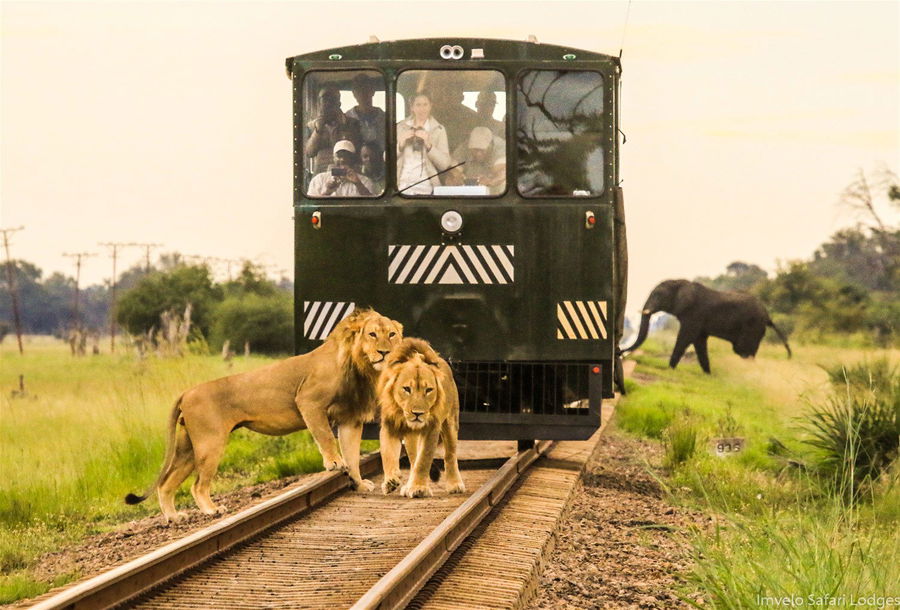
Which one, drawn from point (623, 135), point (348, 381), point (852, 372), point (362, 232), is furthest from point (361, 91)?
point (852, 372)

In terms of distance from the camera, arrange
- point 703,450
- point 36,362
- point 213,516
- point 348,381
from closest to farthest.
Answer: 1. point 348,381
2. point 213,516
3. point 703,450
4. point 36,362

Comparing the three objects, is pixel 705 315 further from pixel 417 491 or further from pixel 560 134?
pixel 417 491

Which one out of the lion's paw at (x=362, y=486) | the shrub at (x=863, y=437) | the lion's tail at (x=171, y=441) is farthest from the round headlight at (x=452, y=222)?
the shrub at (x=863, y=437)

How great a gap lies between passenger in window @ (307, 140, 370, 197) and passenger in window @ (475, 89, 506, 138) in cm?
101

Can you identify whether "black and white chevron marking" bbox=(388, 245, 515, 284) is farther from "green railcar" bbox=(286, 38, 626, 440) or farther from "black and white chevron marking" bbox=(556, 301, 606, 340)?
"black and white chevron marking" bbox=(556, 301, 606, 340)

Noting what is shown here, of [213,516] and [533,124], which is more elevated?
[533,124]

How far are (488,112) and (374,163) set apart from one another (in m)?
0.97

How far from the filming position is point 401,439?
8.51 metres

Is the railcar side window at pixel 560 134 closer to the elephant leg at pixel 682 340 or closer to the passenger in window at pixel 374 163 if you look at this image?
the passenger in window at pixel 374 163

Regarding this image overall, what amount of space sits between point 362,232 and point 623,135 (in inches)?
89.2

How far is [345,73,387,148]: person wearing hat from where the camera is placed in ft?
34.9

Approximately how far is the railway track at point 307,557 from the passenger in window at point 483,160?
2269 millimetres

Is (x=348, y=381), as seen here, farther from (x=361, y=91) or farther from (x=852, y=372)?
(x=852, y=372)

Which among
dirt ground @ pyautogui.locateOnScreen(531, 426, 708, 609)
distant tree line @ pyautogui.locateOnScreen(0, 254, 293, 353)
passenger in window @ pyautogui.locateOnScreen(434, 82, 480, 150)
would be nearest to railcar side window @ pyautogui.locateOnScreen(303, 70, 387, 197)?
passenger in window @ pyautogui.locateOnScreen(434, 82, 480, 150)
